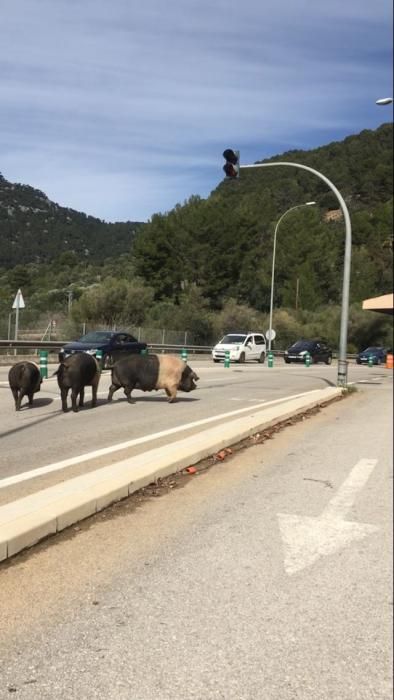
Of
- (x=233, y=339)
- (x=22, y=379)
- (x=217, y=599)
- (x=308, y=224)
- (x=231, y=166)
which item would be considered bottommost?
(x=217, y=599)

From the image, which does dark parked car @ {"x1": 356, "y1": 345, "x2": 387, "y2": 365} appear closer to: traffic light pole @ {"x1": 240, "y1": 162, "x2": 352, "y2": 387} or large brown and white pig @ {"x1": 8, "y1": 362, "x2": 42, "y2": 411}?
traffic light pole @ {"x1": 240, "y1": 162, "x2": 352, "y2": 387}

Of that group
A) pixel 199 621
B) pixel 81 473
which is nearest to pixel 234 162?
pixel 81 473

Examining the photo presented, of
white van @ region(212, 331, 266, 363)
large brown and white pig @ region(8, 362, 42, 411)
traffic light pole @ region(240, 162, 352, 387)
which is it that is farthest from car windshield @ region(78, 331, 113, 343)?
traffic light pole @ region(240, 162, 352, 387)

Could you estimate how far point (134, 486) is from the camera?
6562 mm

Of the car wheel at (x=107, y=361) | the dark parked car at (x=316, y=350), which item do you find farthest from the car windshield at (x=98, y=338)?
the dark parked car at (x=316, y=350)

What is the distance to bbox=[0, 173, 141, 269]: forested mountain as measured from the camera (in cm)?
589

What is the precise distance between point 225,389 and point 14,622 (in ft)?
50.3

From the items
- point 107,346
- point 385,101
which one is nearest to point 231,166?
point 385,101

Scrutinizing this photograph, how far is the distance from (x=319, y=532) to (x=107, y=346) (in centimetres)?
2114

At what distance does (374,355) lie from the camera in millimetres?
1919

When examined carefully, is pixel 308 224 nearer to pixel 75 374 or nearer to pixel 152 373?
pixel 75 374

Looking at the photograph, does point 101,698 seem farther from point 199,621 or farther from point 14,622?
point 14,622

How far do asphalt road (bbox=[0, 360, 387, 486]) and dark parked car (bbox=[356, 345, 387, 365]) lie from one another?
9.96 ft

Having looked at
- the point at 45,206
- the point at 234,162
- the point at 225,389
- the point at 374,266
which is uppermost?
the point at 234,162
